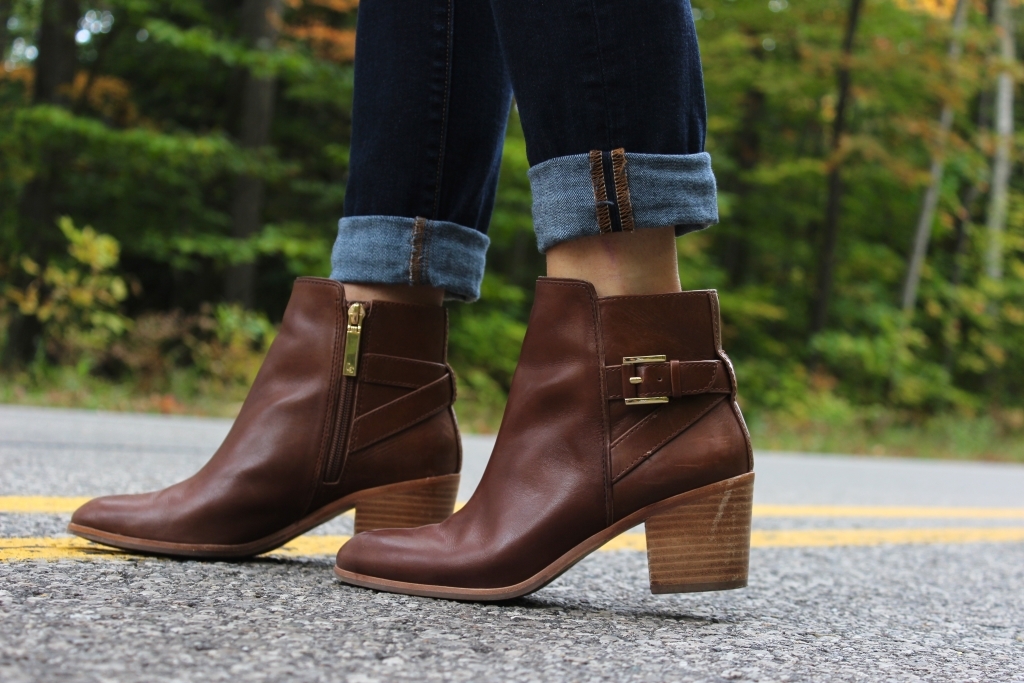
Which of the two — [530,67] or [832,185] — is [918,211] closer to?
[832,185]

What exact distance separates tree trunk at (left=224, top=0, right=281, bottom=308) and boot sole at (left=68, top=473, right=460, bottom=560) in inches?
348

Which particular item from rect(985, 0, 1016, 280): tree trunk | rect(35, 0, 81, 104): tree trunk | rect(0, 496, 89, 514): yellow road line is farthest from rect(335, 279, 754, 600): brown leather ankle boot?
rect(985, 0, 1016, 280): tree trunk

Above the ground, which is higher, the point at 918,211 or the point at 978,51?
the point at 978,51

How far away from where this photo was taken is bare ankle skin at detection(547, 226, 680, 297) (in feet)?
3.77

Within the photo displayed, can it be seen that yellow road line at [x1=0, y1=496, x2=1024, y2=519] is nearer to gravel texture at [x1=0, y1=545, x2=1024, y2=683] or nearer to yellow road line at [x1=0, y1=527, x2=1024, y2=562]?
yellow road line at [x1=0, y1=527, x2=1024, y2=562]

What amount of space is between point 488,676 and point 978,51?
1493 centimetres

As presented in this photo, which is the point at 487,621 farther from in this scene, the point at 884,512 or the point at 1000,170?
the point at 1000,170

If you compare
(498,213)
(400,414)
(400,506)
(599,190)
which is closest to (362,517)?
(400,506)

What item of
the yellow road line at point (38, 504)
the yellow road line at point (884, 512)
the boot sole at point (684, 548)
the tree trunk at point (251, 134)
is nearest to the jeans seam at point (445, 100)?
the boot sole at point (684, 548)

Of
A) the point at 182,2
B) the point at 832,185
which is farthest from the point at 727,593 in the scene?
the point at 832,185

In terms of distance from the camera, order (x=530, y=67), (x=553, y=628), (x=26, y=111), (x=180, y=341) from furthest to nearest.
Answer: (x=180, y=341)
(x=26, y=111)
(x=530, y=67)
(x=553, y=628)

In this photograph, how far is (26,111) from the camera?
892 cm

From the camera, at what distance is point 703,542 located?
3.76 ft

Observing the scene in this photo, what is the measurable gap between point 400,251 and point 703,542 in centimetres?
59
